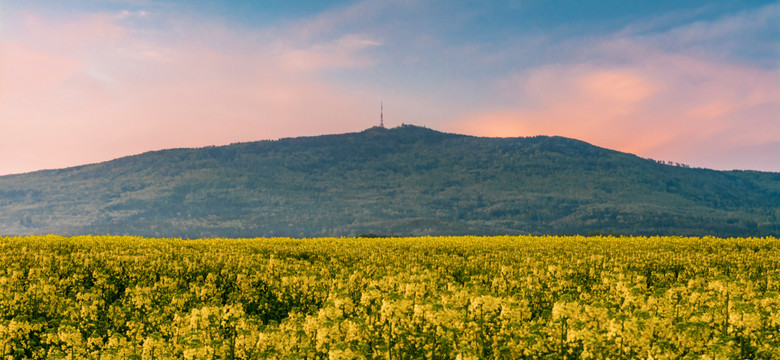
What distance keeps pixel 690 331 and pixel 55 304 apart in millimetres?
13614

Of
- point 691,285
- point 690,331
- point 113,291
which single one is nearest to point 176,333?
point 690,331

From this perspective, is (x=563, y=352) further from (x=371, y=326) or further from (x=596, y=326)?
(x=371, y=326)

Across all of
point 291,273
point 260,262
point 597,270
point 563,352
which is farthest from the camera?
point 260,262

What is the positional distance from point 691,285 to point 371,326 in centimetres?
928

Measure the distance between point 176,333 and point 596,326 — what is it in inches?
262

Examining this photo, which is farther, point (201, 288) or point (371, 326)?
point (201, 288)

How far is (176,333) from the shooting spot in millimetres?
10375

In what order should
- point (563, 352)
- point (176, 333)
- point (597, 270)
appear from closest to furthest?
point (563, 352) < point (176, 333) < point (597, 270)

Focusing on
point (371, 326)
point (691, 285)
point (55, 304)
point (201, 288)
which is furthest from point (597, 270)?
point (55, 304)

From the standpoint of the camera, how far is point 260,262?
23.4 meters

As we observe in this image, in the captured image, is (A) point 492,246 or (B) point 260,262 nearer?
(B) point 260,262

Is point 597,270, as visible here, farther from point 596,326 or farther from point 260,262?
point 596,326

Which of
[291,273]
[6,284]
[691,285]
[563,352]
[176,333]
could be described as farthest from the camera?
[291,273]

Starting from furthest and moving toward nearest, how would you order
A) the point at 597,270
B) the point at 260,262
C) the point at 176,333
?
the point at 260,262 < the point at 597,270 < the point at 176,333
